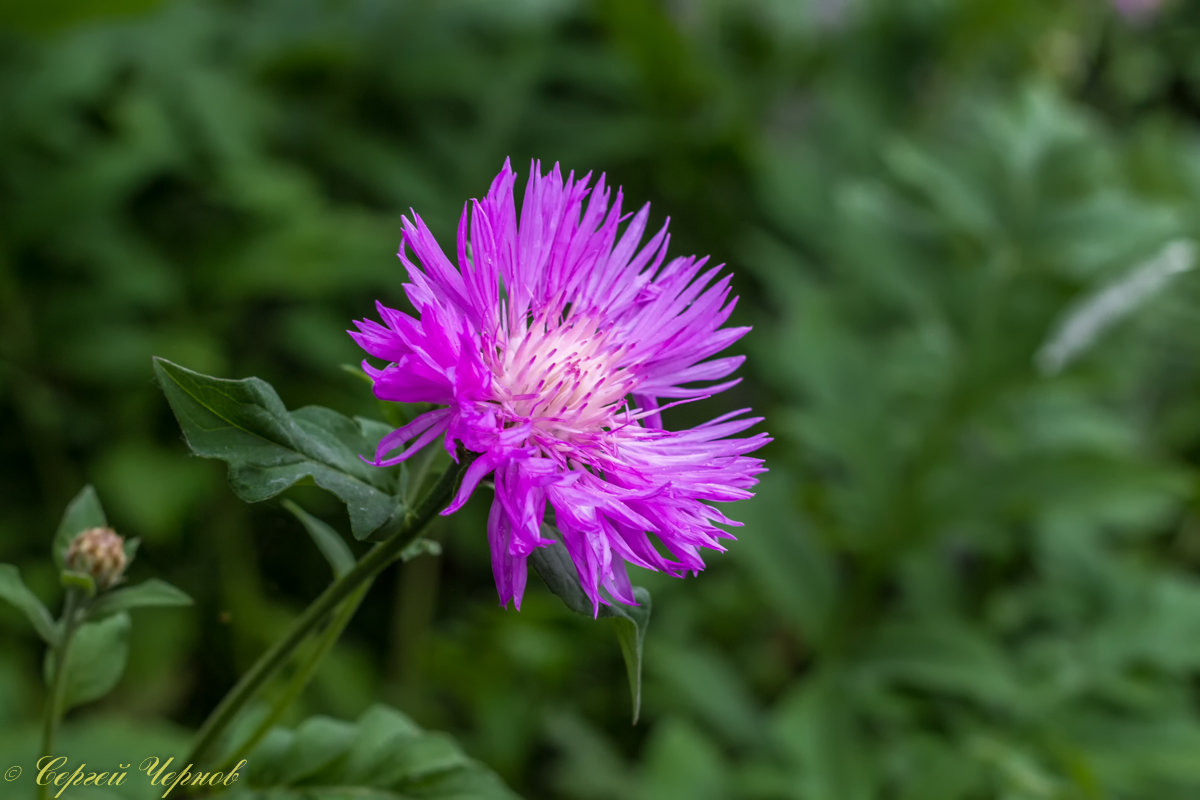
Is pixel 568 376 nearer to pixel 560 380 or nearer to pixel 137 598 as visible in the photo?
pixel 560 380

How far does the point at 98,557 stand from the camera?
75 centimetres

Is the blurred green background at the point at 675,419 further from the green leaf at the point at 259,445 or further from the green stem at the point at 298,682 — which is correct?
the green leaf at the point at 259,445

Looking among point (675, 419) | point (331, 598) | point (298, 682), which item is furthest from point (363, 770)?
point (675, 419)

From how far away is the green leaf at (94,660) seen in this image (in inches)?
31.5

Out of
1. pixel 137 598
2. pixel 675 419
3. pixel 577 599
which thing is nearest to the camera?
pixel 577 599

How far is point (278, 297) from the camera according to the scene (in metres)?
2.27

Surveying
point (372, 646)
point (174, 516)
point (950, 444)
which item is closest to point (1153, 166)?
point (950, 444)

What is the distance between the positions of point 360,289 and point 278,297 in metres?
0.17

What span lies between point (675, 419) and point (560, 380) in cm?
163

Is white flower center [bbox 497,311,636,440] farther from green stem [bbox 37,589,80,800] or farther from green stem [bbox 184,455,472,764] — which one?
green stem [bbox 37,589,80,800]

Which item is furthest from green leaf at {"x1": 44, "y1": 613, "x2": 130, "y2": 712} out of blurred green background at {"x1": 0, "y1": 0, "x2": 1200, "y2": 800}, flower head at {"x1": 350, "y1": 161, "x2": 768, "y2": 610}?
blurred green background at {"x1": 0, "y1": 0, "x2": 1200, "y2": 800}

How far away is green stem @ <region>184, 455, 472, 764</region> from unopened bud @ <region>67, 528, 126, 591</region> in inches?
4.8

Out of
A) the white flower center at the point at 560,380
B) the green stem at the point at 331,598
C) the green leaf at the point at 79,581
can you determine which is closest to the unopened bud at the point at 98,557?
the green leaf at the point at 79,581

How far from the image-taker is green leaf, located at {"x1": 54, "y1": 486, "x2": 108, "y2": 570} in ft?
2.53
